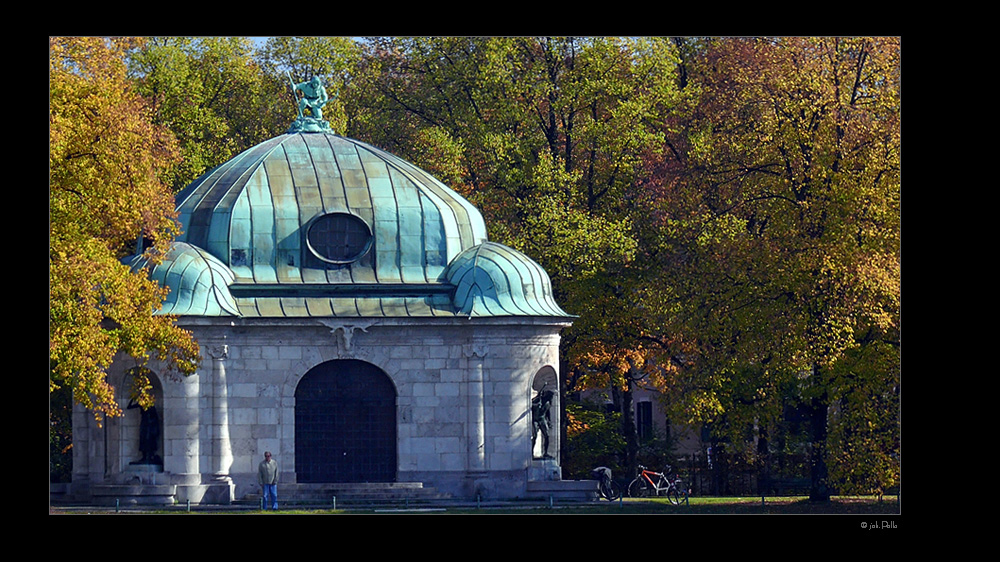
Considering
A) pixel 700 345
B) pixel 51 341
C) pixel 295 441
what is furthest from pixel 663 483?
pixel 51 341

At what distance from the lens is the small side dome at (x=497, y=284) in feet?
142

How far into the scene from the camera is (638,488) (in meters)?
47.2

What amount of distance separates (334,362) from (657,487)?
345 inches

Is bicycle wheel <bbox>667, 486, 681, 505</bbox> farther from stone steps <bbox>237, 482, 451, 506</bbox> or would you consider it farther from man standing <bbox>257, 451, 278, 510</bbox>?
man standing <bbox>257, 451, 278, 510</bbox>

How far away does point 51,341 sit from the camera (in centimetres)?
3519

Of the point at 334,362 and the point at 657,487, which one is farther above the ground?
the point at 334,362

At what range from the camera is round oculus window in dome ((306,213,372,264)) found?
44.3 meters

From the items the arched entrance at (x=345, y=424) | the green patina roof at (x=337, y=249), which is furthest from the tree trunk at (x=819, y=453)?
the arched entrance at (x=345, y=424)

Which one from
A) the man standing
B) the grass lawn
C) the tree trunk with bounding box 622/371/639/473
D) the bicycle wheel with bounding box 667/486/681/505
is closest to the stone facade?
the man standing

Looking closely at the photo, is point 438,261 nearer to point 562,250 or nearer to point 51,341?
point 562,250

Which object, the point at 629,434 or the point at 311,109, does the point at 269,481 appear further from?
the point at 629,434

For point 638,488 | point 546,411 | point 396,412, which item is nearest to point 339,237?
point 396,412

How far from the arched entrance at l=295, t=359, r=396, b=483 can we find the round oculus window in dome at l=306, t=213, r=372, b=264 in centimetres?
279

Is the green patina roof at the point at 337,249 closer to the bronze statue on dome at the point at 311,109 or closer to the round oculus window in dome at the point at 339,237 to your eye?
the round oculus window in dome at the point at 339,237
